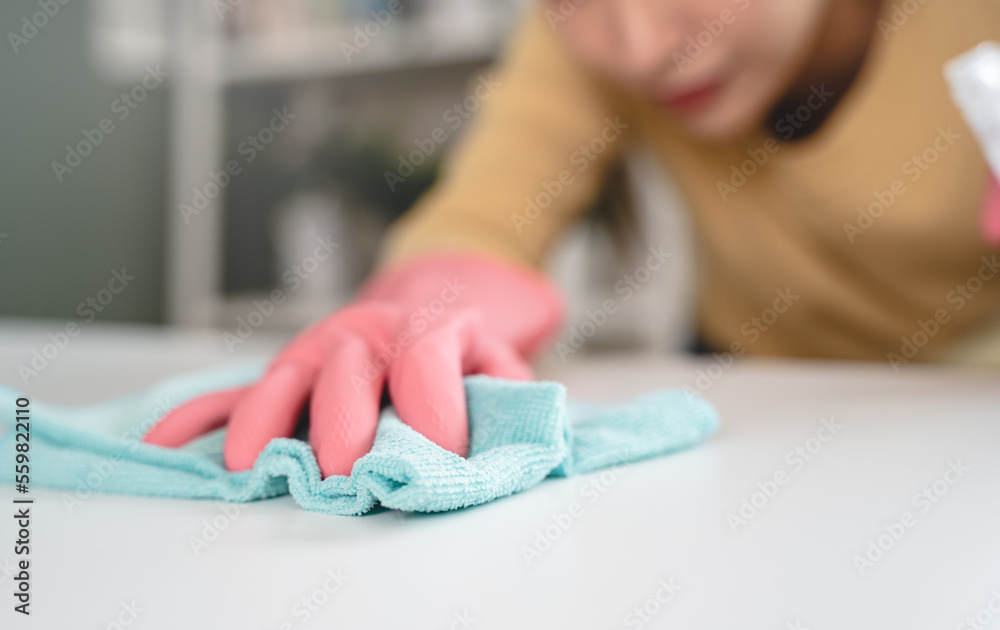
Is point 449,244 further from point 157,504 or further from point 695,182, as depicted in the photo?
point 157,504

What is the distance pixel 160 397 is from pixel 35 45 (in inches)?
76.0

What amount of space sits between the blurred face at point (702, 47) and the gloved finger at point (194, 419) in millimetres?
403

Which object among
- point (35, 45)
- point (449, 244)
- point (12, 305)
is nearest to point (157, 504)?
point (449, 244)

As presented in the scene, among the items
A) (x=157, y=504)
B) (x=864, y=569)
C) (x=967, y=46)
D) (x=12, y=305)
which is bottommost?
(x=864, y=569)

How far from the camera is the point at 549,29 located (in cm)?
87
